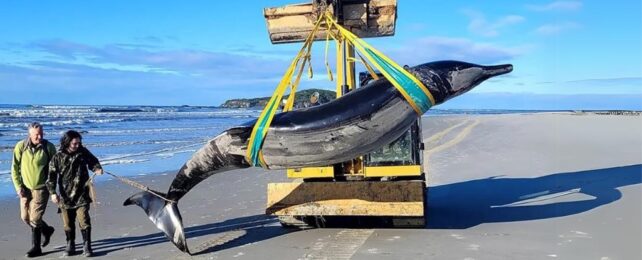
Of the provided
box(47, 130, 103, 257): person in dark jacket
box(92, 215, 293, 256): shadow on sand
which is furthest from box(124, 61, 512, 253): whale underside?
box(47, 130, 103, 257): person in dark jacket

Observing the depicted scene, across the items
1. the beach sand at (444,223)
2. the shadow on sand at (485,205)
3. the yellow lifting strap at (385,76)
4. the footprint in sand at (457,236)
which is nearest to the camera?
the yellow lifting strap at (385,76)

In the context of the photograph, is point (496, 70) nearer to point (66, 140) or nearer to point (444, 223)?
point (444, 223)

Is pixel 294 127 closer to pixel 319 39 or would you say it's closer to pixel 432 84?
pixel 432 84

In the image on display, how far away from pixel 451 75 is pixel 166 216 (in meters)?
3.77

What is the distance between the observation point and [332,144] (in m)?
6.09

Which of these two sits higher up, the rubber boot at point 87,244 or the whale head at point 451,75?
the whale head at point 451,75

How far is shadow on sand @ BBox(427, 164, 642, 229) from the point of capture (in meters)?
8.76

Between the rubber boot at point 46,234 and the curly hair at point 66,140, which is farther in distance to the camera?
the rubber boot at point 46,234

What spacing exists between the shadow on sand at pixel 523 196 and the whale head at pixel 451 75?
8.67 feet

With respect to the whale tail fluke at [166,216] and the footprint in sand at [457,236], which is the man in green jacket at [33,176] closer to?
the whale tail fluke at [166,216]

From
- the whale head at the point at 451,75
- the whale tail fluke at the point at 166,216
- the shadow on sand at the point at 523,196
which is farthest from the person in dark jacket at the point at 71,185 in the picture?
the shadow on sand at the point at 523,196

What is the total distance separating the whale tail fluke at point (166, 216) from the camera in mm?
7023

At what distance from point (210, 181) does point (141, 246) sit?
243 inches

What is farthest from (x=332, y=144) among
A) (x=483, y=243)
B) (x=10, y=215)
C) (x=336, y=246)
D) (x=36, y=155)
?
(x=10, y=215)
